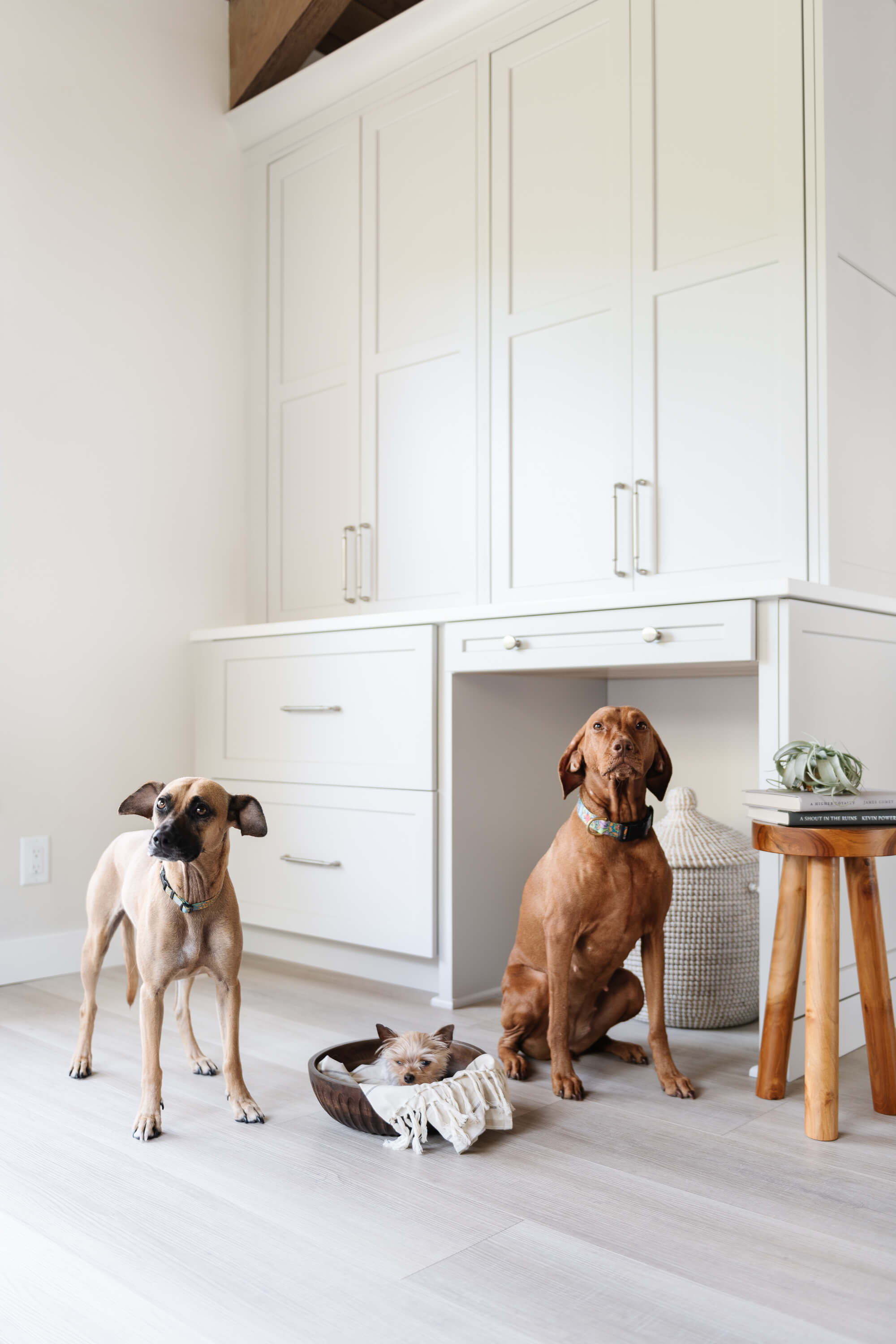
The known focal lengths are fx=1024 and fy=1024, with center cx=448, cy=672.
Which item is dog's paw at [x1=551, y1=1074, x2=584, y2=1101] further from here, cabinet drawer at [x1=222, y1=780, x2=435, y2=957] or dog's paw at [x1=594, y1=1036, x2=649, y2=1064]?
cabinet drawer at [x1=222, y1=780, x2=435, y2=957]

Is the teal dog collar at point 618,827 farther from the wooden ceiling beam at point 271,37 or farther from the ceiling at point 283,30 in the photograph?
the wooden ceiling beam at point 271,37

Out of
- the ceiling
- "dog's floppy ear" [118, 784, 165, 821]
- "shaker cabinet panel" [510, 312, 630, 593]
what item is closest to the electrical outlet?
"dog's floppy ear" [118, 784, 165, 821]

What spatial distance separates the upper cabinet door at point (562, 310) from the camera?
2.45 meters

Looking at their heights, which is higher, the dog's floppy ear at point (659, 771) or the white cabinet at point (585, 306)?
the white cabinet at point (585, 306)

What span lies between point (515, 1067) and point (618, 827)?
1.57ft

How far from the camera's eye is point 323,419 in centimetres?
314

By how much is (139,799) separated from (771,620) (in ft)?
3.71

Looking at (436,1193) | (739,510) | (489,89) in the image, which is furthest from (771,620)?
(489,89)

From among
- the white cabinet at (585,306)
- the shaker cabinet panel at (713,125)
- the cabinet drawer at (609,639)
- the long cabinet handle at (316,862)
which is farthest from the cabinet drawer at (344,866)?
the shaker cabinet panel at (713,125)

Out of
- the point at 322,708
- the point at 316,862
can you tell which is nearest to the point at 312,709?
the point at 322,708

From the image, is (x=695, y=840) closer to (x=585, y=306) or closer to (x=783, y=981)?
(x=783, y=981)

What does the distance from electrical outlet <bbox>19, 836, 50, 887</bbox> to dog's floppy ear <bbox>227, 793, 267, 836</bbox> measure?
4.33 ft

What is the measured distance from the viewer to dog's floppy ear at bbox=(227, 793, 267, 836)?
1625 mm

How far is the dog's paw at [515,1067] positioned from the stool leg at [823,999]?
50cm
